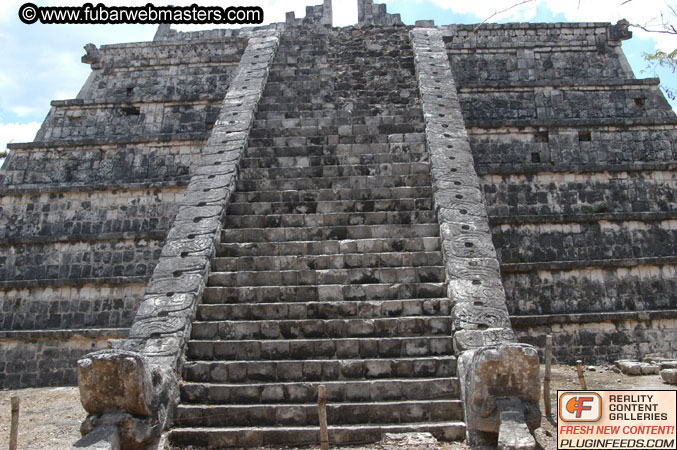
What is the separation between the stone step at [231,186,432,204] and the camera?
30.8 ft

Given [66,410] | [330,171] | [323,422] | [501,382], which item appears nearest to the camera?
[323,422]

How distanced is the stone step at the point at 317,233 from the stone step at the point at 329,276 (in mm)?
849

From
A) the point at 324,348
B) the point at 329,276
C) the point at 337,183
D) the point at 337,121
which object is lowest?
the point at 324,348

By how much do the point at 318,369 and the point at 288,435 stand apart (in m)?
0.88

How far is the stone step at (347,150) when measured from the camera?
34.1ft

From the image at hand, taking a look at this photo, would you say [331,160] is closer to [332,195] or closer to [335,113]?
[332,195]

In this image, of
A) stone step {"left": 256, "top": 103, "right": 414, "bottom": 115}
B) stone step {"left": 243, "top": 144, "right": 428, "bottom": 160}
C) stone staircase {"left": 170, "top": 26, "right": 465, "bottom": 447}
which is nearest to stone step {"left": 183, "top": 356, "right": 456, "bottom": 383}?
stone staircase {"left": 170, "top": 26, "right": 465, "bottom": 447}

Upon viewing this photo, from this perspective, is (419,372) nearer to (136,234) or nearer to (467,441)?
(467,441)

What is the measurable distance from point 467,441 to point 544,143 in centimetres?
784

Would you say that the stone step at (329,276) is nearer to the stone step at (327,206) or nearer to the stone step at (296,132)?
the stone step at (327,206)

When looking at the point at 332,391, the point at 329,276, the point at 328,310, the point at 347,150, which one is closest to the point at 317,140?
the point at 347,150

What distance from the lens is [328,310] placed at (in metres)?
7.38

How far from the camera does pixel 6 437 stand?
7219 mm

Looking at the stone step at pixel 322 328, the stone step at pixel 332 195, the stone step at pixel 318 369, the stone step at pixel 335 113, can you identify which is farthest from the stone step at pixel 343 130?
the stone step at pixel 318 369
